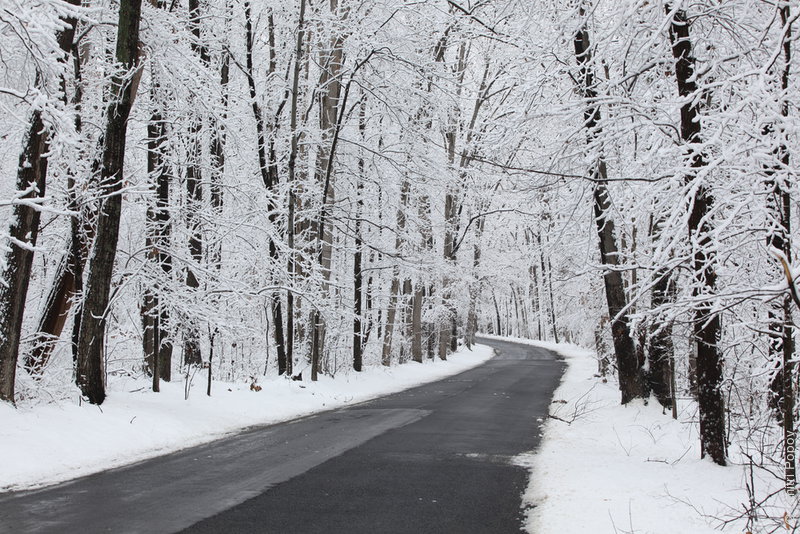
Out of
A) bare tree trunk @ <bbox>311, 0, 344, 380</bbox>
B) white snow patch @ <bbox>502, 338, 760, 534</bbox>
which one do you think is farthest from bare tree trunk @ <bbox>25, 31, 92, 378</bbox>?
white snow patch @ <bbox>502, 338, 760, 534</bbox>

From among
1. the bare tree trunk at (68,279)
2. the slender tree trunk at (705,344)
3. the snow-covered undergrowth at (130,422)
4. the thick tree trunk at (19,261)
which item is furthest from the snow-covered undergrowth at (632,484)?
the bare tree trunk at (68,279)

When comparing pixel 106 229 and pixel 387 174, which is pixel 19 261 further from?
pixel 387 174

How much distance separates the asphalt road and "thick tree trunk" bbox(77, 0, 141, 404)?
8.36ft

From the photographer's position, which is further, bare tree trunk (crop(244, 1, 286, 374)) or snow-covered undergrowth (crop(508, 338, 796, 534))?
bare tree trunk (crop(244, 1, 286, 374))

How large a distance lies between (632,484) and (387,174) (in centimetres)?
1723

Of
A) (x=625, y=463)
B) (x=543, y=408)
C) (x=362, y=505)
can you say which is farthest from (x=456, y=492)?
(x=543, y=408)

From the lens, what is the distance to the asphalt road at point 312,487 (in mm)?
5383

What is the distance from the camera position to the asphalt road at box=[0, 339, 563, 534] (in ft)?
17.7

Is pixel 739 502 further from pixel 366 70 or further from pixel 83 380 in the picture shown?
pixel 366 70

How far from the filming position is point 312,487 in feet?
22.0

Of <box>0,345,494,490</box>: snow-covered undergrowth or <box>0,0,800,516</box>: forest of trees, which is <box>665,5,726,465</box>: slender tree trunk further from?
<box>0,345,494,490</box>: snow-covered undergrowth

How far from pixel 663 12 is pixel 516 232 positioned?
55364 millimetres

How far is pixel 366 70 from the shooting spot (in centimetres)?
1802

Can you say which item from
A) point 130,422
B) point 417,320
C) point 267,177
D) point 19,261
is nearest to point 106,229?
point 19,261
